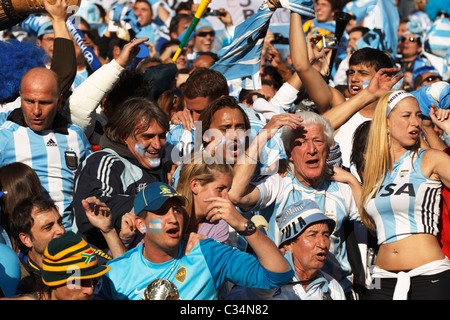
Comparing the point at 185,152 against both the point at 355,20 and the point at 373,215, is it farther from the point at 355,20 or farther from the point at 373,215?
the point at 355,20

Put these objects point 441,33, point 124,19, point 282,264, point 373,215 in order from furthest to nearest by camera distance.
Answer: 1. point 441,33
2. point 124,19
3. point 373,215
4. point 282,264

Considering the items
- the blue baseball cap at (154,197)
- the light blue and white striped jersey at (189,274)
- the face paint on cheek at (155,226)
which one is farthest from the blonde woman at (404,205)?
the face paint on cheek at (155,226)

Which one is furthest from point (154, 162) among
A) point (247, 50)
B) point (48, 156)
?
point (247, 50)

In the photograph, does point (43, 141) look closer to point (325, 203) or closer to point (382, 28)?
point (325, 203)

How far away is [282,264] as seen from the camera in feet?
13.2

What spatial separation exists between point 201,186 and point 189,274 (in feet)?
2.29

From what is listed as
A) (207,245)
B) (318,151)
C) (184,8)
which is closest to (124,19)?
(184,8)

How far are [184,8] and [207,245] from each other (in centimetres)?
754

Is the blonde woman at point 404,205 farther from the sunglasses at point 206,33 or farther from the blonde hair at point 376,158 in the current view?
the sunglasses at point 206,33

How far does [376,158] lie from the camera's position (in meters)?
4.96

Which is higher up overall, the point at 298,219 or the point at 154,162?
the point at 154,162

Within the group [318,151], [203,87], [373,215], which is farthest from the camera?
[203,87]

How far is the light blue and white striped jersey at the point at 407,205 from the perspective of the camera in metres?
4.62

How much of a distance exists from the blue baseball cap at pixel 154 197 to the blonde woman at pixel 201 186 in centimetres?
40
